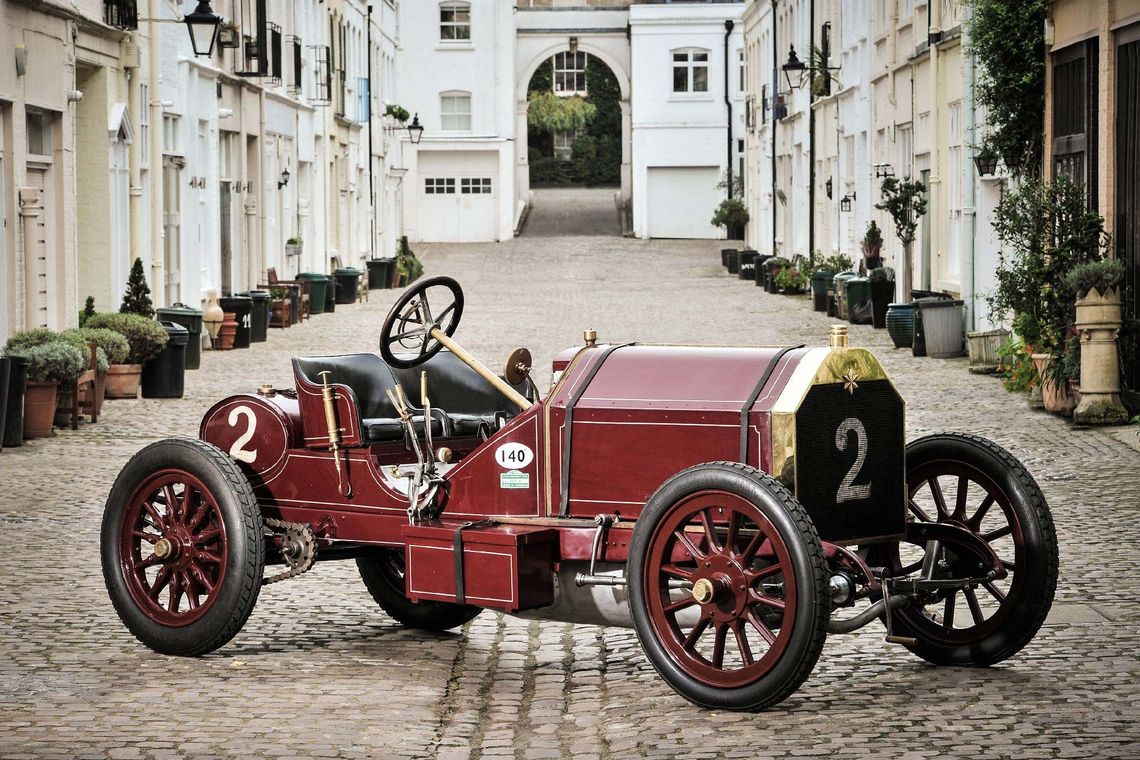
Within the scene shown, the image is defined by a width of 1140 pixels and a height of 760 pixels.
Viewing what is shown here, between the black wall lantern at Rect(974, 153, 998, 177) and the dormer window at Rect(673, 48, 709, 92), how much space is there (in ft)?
123

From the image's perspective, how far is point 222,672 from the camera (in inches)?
263

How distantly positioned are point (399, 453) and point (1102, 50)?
34.2ft

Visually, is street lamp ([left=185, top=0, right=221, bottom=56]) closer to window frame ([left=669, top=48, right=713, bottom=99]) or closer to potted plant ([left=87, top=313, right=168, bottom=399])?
potted plant ([left=87, top=313, right=168, bottom=399])

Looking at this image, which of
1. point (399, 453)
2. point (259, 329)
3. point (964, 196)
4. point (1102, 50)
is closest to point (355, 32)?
point (259, 329)

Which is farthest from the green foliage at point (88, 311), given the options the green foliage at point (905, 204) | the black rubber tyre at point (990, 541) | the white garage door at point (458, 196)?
the white garage door at point (458, 196)

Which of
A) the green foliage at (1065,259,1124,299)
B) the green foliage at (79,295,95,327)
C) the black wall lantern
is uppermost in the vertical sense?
the black wall lantern

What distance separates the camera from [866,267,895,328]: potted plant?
90.7ft

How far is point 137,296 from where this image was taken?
19766 millimetres

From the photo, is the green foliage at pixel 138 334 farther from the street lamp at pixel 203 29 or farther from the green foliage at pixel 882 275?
the green foliage at pixel 882 275

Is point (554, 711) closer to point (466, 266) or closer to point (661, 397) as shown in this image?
point (661, 397)

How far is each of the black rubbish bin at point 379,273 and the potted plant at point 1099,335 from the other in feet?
93.1

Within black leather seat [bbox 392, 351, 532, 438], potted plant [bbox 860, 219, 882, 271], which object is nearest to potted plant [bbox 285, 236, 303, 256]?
potted plant [bbox 860, 219, 882, 271]

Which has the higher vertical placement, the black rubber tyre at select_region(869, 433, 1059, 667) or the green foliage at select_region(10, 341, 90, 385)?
the green foliage at select_region(10, 341, 90, 385)

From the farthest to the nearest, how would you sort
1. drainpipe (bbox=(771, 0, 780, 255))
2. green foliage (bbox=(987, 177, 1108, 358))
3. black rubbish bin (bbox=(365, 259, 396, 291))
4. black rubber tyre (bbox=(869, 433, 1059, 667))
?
drainpipe (bbox=(771, 0, 780, 255)), black rubbish bin (bbox=(365, 259, 396, 291)), green foliage (bbox=(987, 177, 1108, 358)), black rubber tyre (bbox=(869, 433, 1059, 667))
